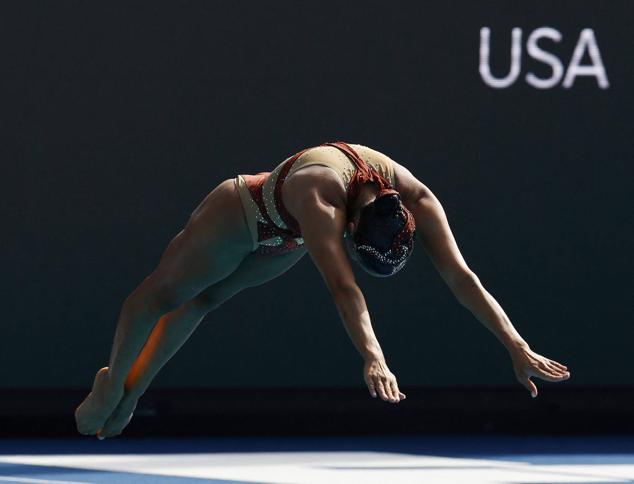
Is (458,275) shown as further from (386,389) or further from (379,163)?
(386,389)

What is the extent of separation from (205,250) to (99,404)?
0.76 meters

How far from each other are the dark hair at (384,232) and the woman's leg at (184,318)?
1.89 ft

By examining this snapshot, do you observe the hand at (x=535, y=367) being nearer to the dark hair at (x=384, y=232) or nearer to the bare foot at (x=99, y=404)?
→ the dark hair at (x=384, y=232)

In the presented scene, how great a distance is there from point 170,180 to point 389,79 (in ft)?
3.66

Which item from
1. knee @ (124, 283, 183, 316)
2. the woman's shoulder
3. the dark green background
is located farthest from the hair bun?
the dark green background

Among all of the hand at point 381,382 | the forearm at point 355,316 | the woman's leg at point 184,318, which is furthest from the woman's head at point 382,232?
the woman's leg at point 184,318

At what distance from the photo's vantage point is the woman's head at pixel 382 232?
3582 millimetres

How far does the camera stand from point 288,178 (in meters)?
3.76

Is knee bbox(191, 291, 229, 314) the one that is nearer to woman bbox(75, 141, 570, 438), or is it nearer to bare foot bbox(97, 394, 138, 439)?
woman bbox(75, 141, 570, 438)

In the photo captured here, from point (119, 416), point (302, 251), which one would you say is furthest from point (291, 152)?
point (119, 416)

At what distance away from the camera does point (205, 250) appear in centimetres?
394

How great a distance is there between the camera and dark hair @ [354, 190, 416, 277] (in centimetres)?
358

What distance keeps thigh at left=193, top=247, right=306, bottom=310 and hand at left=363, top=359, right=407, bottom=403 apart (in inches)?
36.5

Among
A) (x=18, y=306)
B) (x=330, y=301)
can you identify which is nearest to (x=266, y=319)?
(x=330, y=301)
